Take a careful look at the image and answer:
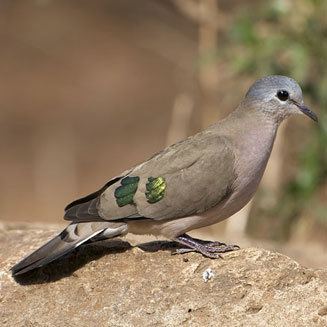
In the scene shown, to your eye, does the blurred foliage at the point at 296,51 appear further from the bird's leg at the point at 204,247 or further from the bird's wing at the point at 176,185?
the bird's leg at the point at 204,247

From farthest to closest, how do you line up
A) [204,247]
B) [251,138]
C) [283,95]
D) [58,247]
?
[283,95] < [251,138] < [204,247] < [58,247]

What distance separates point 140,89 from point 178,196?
11.3 meters

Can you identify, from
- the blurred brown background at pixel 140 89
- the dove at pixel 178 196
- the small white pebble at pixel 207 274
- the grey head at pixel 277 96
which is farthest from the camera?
the blurred brown background at pixel 140 89

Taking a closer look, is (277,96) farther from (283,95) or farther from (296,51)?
(296,51)

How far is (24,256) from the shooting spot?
581 centimetres

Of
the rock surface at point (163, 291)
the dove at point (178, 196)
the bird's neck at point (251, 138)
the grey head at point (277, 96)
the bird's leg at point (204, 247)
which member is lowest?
the rock surface at point (163, 291)

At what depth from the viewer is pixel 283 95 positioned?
590cm

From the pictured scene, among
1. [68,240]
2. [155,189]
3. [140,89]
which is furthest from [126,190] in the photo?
[140,89]

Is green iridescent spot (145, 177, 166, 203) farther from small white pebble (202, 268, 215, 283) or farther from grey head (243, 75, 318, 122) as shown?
grey head (243, 75, 318, 122)

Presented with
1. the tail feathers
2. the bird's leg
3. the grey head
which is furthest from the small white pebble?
the grey head

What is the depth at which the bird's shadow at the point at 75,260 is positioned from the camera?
18.1 ft

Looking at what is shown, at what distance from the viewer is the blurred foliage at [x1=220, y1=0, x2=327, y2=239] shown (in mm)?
7820

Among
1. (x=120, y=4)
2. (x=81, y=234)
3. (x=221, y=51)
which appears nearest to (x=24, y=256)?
(x=81, y=234)

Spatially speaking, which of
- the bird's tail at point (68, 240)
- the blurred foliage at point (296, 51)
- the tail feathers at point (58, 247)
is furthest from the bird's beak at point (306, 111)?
the blurred foliage at point (296, 51)
